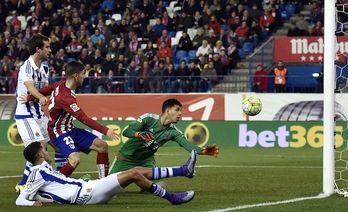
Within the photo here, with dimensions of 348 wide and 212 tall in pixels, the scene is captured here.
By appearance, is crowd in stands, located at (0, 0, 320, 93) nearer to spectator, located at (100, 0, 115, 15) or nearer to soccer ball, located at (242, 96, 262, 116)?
spectator, located at (100, 0, 115, 15)

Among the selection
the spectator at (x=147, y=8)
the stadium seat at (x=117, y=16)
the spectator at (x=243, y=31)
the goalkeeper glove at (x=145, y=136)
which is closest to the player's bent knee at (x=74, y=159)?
the goalkeeper glove at (x=145, y=136)

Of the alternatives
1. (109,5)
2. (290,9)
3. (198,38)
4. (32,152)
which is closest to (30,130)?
(32,152)

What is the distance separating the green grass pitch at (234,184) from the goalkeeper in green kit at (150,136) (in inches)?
19.5

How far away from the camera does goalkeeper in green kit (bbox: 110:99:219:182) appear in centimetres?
1208

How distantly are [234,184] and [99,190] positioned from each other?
13.1 ft

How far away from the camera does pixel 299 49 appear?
29297 millimetres

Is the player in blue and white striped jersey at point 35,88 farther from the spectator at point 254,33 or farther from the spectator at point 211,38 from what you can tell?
the spectator at point 254,33

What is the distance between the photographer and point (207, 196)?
1270 cm

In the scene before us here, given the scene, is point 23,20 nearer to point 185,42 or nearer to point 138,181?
point 185,42

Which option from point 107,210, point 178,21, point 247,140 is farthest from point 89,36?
point 107,210

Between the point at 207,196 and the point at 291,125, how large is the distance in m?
13.3

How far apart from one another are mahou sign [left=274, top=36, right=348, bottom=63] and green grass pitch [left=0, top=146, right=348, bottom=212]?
5.78 metres

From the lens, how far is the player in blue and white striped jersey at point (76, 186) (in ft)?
36.2

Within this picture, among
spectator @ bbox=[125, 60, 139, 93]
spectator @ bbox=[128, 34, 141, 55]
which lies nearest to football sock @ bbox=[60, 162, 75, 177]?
spectator @ bbox=[125, 60, 139, 93]
